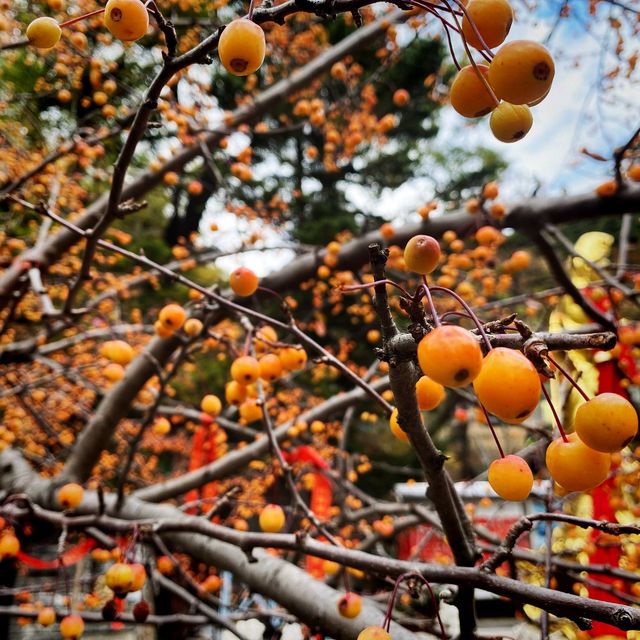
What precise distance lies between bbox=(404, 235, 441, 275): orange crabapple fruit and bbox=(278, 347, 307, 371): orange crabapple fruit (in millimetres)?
907

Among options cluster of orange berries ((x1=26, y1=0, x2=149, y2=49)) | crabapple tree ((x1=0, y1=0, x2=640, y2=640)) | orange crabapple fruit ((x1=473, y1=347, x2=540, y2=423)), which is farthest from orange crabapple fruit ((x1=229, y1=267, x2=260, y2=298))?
orange crabapple fruit ((x1=473, y1=347, x2=540, y2=423))

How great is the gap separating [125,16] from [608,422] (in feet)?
4.39

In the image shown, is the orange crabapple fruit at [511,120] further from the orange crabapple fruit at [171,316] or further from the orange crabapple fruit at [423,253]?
the orange crabapple fruit at [171,316]

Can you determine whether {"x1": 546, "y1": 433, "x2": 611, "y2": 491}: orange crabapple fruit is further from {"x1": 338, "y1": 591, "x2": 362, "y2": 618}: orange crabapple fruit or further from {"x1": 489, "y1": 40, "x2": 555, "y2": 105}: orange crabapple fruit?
{"x1": 338, "y1": 591, "x2": 362, "y2": 618}: orange crabapple fruit

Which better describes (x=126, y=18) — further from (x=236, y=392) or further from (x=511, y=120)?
(x=236, y=392)

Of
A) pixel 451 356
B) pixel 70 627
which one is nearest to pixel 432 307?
pixel 451 356

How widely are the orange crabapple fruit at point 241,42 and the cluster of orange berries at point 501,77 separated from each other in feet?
1.51

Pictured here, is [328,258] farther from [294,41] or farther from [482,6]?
[294,41]

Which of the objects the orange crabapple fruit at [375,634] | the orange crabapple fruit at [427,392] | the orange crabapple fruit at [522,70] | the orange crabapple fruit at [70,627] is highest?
the orange crabapple fruit at [522,70]

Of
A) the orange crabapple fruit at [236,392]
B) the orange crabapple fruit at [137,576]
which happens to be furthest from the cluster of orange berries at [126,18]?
the orange crabapple fruit at [137,576]

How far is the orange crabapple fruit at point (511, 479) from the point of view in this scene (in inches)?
36.8

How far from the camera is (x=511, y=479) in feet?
3.08

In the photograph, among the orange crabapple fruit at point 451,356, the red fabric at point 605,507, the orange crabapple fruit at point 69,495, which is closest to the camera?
the orange crabapple fruit at point 451,356

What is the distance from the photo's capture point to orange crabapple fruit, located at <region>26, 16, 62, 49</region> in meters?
1.17
